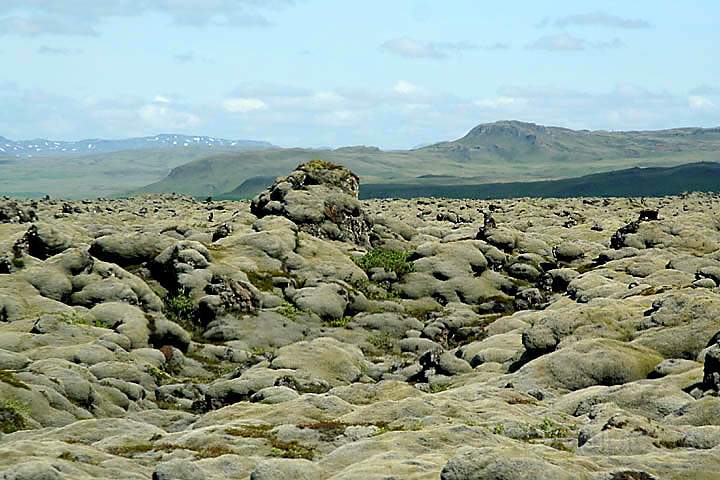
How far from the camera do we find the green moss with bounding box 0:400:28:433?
46.8 meters

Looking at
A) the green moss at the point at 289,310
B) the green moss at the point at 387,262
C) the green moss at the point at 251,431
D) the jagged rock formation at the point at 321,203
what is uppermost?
the jagged rock formation at the point at 321,203

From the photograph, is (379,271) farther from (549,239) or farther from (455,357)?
(549,239)

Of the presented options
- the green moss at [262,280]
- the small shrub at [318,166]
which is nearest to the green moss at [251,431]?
the green moss at [262,280]

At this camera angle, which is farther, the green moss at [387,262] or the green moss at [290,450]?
the green moss at [387,262]

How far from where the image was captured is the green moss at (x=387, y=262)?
99.8 meters

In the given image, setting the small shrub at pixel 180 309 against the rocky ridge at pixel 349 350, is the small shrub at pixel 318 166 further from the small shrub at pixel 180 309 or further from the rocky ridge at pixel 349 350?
the small shrub at pixel 180 309

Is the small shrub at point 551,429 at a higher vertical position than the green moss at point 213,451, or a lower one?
higher

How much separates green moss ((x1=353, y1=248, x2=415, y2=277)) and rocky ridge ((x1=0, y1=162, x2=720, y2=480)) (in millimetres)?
382

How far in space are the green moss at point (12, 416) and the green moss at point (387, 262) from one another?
2158 inches

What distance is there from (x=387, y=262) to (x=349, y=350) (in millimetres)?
27586

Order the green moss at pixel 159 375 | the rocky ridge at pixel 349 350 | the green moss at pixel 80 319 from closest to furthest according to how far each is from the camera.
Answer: the rocky ridge at pixel 349 350
the green moss at pixel 159 375
the green moss at pixel 80 319

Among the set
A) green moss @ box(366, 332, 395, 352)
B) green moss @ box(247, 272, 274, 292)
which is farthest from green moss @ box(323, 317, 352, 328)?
green moss @ box(247, 272, 274, 292)

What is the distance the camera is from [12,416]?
47.7m

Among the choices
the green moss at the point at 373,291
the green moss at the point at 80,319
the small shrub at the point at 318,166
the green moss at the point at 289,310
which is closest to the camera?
the green moss at the point at 80,319
